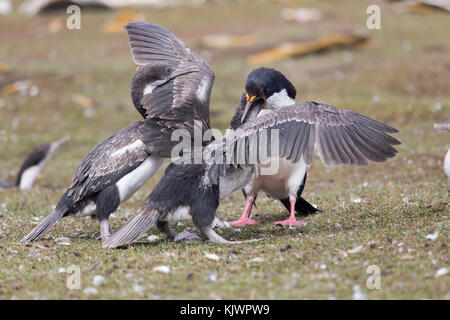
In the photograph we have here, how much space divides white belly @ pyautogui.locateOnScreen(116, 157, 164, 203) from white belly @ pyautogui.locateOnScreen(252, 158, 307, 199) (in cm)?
142

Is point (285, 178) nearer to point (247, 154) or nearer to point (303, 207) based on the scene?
point (303, 207)

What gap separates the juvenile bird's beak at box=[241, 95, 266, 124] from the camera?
8163 mm

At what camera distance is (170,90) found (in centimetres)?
820

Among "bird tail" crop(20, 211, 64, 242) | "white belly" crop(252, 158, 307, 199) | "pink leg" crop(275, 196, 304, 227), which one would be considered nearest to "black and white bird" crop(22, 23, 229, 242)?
"bird tail" crop(20, 211, 64, 242)

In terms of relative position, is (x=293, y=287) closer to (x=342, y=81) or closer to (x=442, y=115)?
(x=442, y=115)

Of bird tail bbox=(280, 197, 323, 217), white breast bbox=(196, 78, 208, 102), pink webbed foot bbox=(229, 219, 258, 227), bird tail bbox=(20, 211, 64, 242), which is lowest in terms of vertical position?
pink webbed foot bbox=(229, 219, 258, 227)

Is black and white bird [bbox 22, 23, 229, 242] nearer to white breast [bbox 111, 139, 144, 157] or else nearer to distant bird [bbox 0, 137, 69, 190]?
white breast [bbox 111, 139, 144, 157]

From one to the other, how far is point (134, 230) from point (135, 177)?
2.74ft

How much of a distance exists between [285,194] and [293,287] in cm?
316

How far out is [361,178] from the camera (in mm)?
12555

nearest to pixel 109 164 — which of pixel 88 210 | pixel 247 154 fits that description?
pixel 88 210

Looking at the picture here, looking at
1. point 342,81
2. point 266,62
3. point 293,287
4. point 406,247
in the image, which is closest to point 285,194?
point 406,247

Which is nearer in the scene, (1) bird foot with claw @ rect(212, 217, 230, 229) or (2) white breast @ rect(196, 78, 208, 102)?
(2) white breast @ rect(196, 78, 208, 102)

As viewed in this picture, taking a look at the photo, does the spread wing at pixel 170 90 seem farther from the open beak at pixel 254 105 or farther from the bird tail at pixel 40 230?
the bird tail at pixel 40 230
